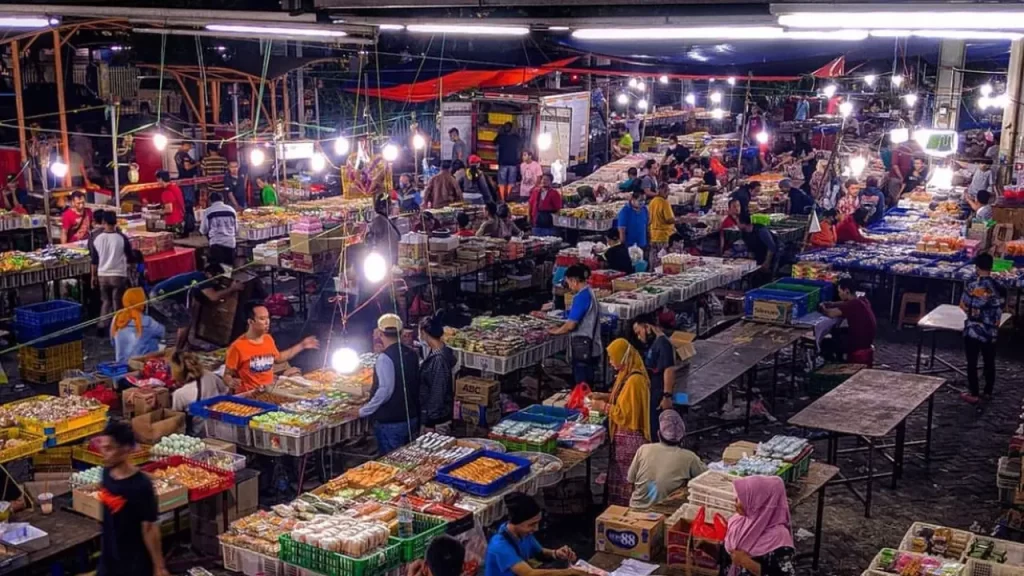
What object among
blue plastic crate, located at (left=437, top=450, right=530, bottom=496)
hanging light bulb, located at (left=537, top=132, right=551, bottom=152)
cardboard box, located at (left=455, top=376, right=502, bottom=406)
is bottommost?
Answer: cardboard box, located at (left=455, top=376, right=502, bottom=406)

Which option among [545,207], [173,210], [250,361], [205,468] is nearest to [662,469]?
[205,468]

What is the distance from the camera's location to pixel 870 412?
9.53 m

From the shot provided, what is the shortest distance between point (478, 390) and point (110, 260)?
6.01 meters

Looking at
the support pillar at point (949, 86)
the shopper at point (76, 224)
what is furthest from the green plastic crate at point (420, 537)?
the support pillar at point (949, 86)

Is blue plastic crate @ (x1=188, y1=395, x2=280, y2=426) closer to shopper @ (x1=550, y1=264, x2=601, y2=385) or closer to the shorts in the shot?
shopper @ (x1=550, y1=264, x2=601, y2=385)

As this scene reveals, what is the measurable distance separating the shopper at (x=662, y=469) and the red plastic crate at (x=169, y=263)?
10.2 metres

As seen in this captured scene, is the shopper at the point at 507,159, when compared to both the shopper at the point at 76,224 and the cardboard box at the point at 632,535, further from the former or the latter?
the cardboard box at the point at 632,535

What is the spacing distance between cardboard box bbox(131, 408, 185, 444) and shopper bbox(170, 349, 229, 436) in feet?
0.41

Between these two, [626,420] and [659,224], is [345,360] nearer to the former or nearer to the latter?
[626,420]

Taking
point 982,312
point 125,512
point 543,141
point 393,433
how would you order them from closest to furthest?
point 125,512 < point 393,433 < point 982,312 < point 543,141

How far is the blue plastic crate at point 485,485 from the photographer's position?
7.76 metres

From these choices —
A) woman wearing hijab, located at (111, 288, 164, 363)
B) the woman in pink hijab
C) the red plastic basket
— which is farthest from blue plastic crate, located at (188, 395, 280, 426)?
the woman in pink hijab

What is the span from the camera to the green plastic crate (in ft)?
22.7

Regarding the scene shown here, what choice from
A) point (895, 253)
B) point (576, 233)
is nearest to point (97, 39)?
point (576, 233)
